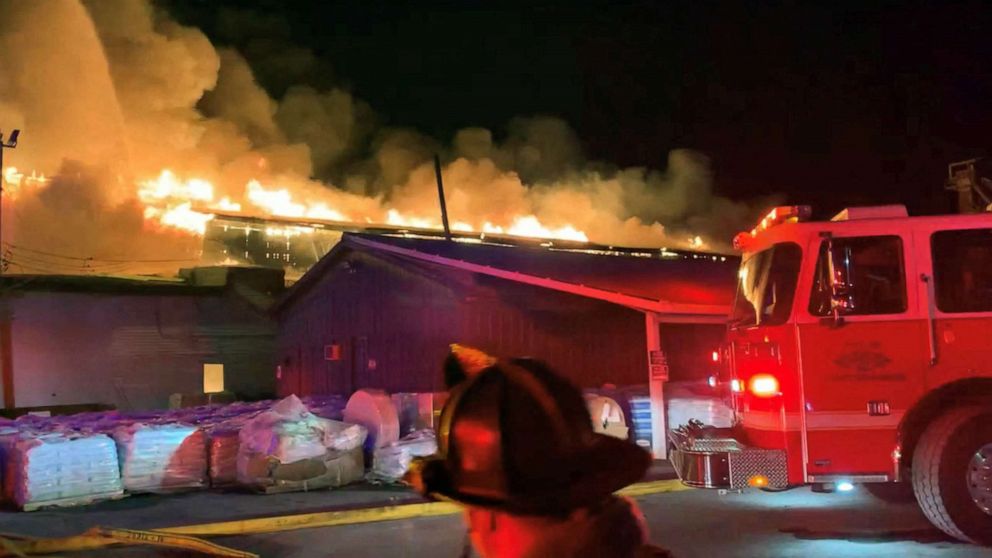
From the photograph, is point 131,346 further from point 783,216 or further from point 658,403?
point 783,216

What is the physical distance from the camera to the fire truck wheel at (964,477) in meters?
6.49

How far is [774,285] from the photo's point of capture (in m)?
7.05

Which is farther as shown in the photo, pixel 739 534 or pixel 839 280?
pixel 739 534

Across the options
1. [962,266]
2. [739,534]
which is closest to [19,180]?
[739,534]

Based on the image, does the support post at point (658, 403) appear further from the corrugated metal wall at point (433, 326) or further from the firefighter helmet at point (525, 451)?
the firefighter helmet at point (525, 451)

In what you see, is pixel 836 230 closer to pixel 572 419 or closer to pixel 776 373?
pixel 776 373

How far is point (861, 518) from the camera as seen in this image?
8148 mm

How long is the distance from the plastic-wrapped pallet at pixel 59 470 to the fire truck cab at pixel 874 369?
6298 millimetres

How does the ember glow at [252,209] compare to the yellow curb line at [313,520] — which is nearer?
the yellow curb line at [313,520]

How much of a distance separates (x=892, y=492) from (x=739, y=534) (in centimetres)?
253

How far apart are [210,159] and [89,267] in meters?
10.2

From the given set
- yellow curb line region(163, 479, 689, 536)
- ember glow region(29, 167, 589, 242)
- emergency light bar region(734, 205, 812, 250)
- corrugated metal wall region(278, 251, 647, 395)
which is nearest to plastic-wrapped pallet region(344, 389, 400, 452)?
yellow curb line region(163, 479, 689, 536)

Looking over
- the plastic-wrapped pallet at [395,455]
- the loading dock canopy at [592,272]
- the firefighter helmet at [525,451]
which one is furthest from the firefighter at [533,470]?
the loading dock canopy at [592,272]

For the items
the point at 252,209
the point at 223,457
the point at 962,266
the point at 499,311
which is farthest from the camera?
the point at 252,209
